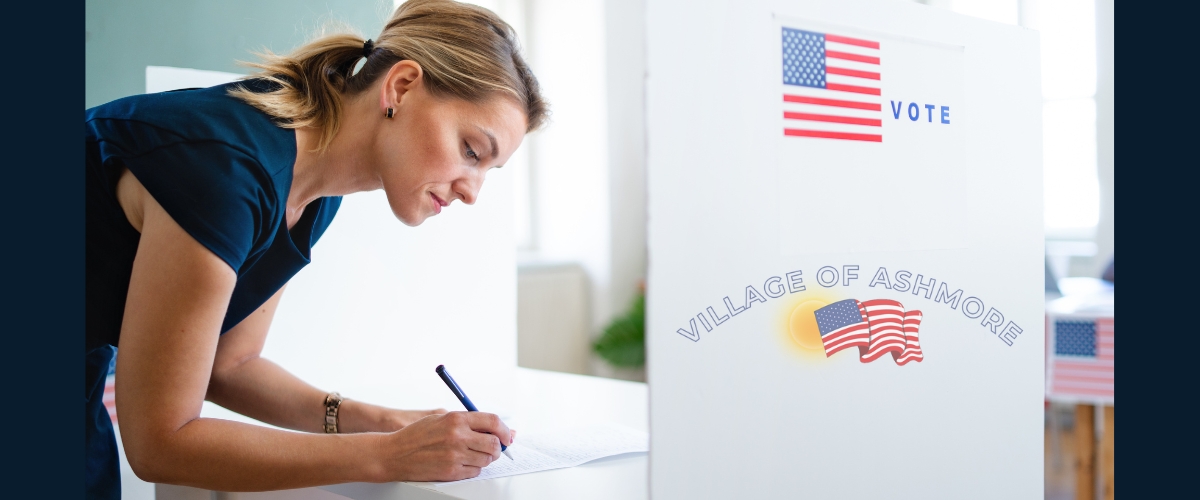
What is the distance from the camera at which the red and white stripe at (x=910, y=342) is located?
1076mm

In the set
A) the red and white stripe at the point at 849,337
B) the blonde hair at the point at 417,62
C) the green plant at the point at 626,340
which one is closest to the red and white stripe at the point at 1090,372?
the green plant at the point at 626,340

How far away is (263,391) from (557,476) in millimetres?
510

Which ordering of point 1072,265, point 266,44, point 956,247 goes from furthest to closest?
point 1072,265, point 266,44, point 956,247

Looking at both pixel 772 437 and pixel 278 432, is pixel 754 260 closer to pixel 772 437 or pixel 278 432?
pixel 772 437

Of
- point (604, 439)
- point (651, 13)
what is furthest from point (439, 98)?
point (604, 439)

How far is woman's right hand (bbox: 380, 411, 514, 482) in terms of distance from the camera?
40.5 inches

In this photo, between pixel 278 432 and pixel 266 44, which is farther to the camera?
pixel 266 44

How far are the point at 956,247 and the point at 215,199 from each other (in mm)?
857

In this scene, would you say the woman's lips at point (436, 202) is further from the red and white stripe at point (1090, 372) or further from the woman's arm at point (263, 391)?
the red and white stripe at point (1090, 372)

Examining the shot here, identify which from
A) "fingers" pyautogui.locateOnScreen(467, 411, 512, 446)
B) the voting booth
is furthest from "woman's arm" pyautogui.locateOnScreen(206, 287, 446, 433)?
the voting booth

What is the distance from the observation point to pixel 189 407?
0.98 meters

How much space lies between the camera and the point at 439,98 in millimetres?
1137

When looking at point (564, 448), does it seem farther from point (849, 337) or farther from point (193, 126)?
point (193, 126)

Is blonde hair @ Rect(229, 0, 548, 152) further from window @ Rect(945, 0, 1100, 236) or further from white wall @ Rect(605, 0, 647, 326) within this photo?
window @ Rect(945, 0, 1100, 236)
